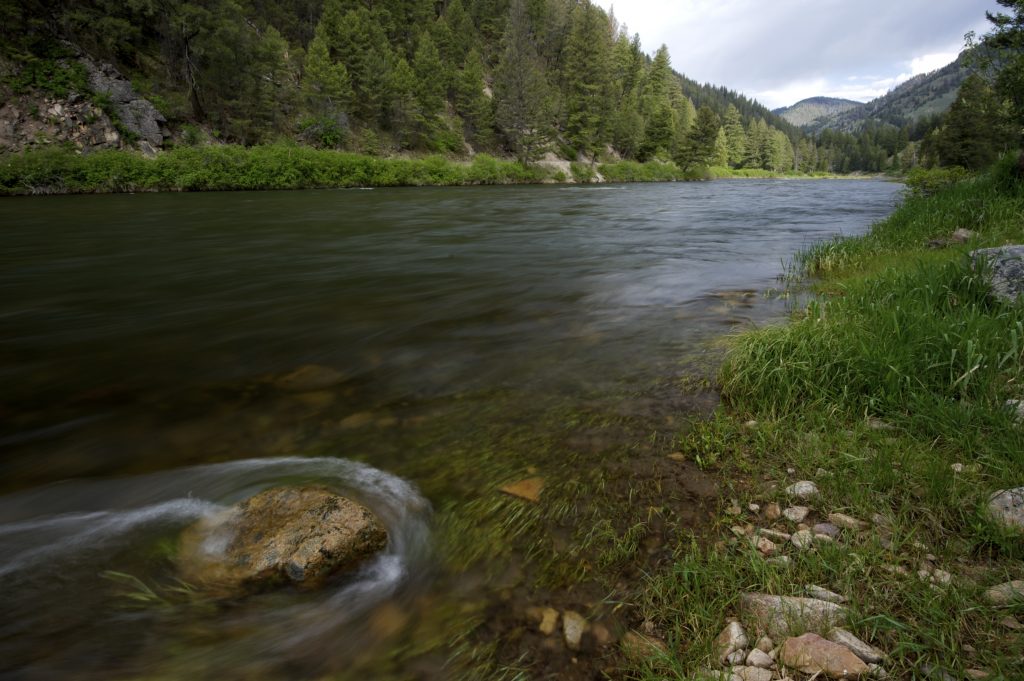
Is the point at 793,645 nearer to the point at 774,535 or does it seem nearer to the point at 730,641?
the point at 730,641

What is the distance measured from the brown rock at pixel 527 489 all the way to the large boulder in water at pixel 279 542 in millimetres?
799

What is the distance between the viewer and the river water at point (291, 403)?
7.19 feet

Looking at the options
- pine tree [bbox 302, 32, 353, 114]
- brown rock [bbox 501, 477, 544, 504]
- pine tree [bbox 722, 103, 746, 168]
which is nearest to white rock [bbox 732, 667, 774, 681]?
brown rock [bbox 501, 477, 544, 504]

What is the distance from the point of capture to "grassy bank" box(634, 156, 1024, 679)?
1.79m

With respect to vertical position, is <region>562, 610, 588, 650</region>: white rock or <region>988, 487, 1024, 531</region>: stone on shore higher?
<region>988, 487, 1024, 531</region>: stone on shore

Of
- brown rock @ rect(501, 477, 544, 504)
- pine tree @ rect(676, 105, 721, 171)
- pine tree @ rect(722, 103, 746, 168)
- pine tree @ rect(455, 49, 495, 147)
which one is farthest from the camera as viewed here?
pine tree @ rect(722, 103, 746, 168)

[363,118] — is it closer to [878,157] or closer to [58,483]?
[58,483]

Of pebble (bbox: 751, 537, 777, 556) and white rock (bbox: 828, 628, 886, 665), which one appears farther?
pebble (bbox: 751, 537, 777, 556)

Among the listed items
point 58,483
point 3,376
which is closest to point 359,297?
point 3,376

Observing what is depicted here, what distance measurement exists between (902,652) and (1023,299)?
396cm

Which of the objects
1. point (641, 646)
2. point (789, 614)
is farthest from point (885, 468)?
point (641, 646)

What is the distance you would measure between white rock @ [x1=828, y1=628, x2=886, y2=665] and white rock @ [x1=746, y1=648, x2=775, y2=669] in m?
0.24

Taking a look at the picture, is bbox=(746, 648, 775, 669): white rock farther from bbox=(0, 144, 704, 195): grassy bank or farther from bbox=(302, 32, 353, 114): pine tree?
bbox=(302, 32, 353, 114): pine tree

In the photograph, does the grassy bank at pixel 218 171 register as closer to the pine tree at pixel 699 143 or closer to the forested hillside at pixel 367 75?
the forested hillside at pixel 367 75
